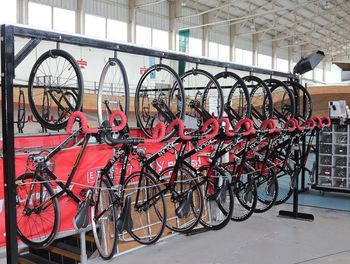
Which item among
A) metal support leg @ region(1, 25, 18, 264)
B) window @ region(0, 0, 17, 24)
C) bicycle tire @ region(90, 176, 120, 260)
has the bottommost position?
bicycle tire @ region(90, 176, 120, 260)

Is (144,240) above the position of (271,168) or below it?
below

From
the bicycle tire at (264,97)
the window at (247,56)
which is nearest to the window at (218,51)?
the window at (247,56)

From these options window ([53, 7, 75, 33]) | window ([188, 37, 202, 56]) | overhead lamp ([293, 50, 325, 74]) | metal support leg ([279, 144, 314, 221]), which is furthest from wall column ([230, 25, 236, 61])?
metal support leg ([279, 144, 314, 221])

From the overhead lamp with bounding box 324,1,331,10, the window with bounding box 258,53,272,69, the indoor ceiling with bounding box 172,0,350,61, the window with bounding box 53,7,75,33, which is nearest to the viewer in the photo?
the window with bounding box 53,7,75,33

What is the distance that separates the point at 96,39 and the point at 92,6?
12159mm

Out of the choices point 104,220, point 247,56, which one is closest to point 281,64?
point 247,56

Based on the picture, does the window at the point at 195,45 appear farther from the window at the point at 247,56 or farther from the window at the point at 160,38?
the window at the point at 247,56

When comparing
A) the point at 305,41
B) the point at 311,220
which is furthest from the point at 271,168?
the point at 305,41

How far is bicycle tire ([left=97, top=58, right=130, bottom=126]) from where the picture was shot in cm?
307

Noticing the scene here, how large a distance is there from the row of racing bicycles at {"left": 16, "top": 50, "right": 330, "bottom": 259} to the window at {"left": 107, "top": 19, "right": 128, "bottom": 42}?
1048 centimetres

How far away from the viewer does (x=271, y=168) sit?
4.83 meters

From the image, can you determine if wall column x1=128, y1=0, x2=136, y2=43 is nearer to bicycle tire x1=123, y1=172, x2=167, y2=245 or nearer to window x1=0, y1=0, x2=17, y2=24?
window x1=0, y1=0, x2=17, y2=24

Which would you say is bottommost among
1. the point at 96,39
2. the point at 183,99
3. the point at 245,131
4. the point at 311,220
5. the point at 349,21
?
the point at 311,220

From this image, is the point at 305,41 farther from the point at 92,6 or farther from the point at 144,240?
the point at 144,240
